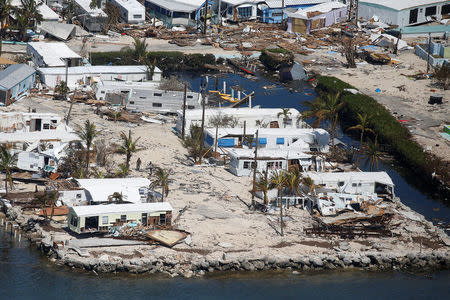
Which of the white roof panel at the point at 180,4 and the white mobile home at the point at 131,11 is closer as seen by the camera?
the white roof panel at the point at 180,4

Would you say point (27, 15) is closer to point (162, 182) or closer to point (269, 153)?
point (269, 153)

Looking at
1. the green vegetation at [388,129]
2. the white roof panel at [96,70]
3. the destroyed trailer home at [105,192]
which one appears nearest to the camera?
the destroyed trailer home at [105,192]

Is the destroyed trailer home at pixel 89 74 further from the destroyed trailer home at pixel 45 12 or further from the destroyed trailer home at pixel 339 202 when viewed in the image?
the destroyed trailer home at pixel 339 202

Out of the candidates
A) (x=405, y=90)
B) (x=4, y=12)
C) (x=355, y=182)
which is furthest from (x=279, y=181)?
(x=4, y=12)

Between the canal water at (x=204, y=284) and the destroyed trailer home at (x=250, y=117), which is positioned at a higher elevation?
the destroyed trailer home at (x=250, y=117)

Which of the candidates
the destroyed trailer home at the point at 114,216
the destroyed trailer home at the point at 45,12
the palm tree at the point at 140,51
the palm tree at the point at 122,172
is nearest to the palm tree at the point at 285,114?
the palm tree at the point at 122,172

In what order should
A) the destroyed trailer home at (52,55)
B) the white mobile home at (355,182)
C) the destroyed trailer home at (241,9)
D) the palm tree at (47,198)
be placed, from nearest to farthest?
the palm tree at (47,198) → the white mobile home at (355,182) → the destroyed trailer home at (52,55) → the destroyed trailer home at (241,9)

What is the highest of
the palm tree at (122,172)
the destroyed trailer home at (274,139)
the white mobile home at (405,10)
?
the white mobile home at (405,10)
